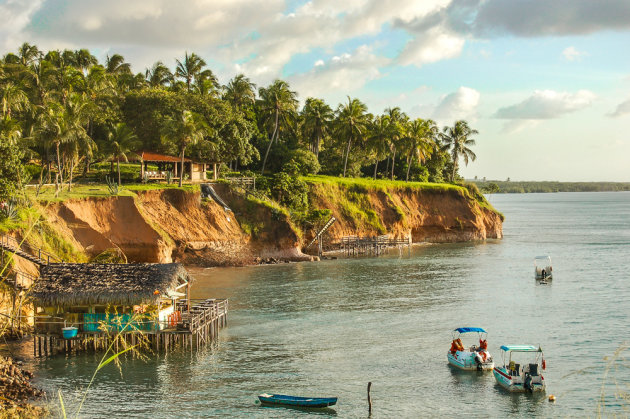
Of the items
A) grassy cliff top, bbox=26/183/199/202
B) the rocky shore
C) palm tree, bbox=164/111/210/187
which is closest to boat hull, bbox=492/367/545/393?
the rocky shore

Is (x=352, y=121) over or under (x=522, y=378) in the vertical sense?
over

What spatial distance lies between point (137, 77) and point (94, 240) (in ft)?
163

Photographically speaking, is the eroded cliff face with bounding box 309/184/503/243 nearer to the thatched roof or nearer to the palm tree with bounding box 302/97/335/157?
the palm tree with bounding box 302/97/335/157

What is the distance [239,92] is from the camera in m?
105

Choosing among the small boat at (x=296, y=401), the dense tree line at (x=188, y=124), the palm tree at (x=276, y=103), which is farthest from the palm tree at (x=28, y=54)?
the small boat at (x=296, y=401)

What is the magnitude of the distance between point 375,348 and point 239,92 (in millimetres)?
74502

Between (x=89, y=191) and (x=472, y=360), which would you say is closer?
(x=472, y=360)

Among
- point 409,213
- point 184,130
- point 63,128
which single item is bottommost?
point 409,213

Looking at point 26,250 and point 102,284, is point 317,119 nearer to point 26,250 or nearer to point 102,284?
point 26,250

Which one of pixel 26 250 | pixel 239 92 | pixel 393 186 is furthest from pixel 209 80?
pixel 26 250

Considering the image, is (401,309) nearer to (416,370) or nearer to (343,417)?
(416,370)

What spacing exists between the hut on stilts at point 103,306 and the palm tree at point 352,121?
65.3 metres

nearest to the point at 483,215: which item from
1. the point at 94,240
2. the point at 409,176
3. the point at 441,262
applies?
the point at 409,176

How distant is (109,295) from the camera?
36531 millimetres
